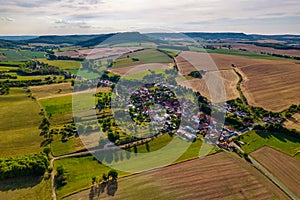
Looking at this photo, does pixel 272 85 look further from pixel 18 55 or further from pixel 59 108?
pixel 18 55

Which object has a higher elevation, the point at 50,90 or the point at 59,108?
the point at 50,90

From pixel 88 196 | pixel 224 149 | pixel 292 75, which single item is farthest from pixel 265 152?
pixel 292 75

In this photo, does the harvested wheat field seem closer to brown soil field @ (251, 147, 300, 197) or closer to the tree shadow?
brown soil field @ (251, 147, 300, 197)

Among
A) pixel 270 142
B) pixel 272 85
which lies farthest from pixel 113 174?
pixel 272 85

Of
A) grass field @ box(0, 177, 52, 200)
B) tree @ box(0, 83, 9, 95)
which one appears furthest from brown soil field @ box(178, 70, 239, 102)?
tree @ box(0, 83, 9, 95)

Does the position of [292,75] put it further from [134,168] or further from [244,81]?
[134,168]

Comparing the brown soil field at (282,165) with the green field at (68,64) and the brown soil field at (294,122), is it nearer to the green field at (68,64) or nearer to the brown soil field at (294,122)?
the brown soil field at (294,122)

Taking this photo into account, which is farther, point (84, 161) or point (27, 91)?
point (27, 91)
